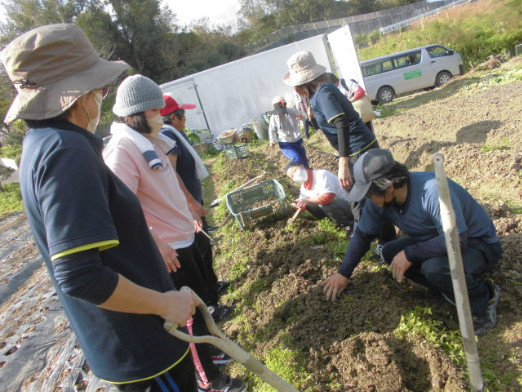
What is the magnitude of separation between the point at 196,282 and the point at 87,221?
160 cm

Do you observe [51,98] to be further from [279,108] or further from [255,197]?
[279,108]

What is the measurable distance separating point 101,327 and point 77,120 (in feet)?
2.29

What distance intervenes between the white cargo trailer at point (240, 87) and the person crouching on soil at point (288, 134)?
729cm

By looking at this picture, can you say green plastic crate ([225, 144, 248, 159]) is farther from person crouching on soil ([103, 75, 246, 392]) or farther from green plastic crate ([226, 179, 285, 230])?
person crouching on soil ([103, 75, 246, 392])

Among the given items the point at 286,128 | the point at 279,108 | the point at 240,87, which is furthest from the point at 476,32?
the point at 286,128

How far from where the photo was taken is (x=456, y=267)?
1.60 meters

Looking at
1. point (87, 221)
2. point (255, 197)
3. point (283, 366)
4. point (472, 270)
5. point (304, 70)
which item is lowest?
point (283, 366)

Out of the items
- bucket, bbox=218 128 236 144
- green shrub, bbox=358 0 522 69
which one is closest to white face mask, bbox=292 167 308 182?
bucket, bbox=218 128 236 144

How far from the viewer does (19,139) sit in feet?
55.5

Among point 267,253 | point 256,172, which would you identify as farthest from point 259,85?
point 267,253

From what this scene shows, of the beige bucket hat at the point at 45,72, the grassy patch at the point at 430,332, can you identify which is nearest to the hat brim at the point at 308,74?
the grassy patch at the point at 430,332

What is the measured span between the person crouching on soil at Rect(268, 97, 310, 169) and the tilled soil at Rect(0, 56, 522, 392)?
840 millimetres

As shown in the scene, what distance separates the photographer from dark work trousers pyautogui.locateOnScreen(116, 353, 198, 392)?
1368mm

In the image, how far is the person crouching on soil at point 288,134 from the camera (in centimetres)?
495
